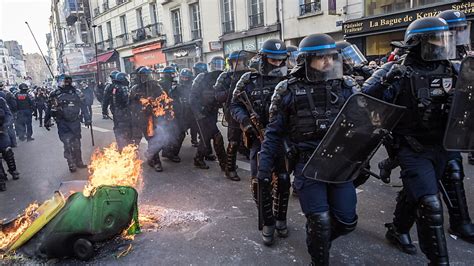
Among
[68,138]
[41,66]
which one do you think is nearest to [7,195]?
[68,138]

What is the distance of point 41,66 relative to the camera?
4742 inches

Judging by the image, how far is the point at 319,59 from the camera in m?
2.66

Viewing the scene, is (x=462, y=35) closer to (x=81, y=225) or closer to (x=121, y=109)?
(x=81, y=225)

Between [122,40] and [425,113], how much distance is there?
31051mm

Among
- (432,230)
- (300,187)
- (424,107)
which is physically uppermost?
(424,107)

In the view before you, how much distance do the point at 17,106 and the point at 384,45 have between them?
12.0m

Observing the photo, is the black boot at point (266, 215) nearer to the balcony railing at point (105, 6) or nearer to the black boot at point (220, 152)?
the black boot at point (220, 152)

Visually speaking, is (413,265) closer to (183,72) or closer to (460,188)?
(460,188)

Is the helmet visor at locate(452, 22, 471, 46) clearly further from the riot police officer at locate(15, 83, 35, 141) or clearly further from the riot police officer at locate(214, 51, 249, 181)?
the riot police officer at locate(15, 83, 35, 141)

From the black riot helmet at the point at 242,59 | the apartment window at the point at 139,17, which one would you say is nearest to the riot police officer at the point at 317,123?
the black riot helmet at the point at 242,59

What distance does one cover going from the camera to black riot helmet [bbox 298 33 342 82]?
8.74ft

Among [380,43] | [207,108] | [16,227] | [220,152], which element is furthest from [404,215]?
[380,43]

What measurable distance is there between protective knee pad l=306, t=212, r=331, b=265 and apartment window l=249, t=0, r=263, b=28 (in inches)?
625

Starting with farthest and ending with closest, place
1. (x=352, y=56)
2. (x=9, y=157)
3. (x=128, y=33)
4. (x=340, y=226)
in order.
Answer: (x=128, y=33) → (x=9, y=157) → (x=352, y=56) → (x=340, y=226)
